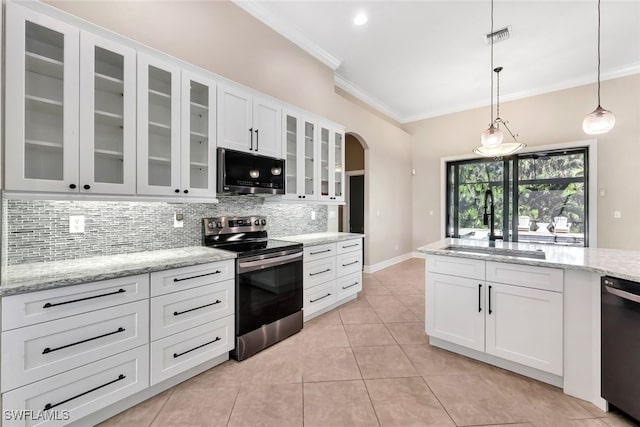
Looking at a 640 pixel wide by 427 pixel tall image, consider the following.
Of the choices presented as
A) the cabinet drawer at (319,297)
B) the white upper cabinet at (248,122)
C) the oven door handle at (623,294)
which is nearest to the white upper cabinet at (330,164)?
the white upper cabinet at (248,122)

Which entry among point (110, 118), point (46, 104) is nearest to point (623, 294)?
point (110, 118)

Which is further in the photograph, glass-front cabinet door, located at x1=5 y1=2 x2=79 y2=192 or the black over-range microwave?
the black over-range microwave

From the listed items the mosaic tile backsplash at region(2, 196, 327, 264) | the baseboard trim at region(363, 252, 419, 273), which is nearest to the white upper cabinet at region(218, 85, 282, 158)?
the mosaic tile backsplash at region(2, 196, 327, 264)

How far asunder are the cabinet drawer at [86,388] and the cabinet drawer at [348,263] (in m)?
2.19

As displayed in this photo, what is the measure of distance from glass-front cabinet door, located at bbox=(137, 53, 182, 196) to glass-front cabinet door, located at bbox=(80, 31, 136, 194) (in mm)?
113

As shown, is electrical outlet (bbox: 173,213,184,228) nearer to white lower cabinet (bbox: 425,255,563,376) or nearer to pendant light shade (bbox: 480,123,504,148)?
white lower cabinet (bbox: 425,255,563,376)

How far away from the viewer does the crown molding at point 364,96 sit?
15.7ft

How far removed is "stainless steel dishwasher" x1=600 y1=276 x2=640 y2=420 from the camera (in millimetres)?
1545

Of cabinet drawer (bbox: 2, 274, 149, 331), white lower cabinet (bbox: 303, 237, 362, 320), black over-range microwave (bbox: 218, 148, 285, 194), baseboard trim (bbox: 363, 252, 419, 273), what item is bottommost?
baseboard trim (bbox: 363, 252, 419, 273)

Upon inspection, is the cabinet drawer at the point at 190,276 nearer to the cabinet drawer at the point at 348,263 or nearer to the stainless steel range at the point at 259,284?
the stainless steel range at the point at 259,284

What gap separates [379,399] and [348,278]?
5.90ft

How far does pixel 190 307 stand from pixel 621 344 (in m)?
2.84

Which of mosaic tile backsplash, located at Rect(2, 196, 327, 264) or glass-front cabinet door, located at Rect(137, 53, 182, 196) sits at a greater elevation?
glass-front cabinet door, located at Rect(137, 53, 182, 196)

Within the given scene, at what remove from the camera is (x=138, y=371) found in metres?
1.72
